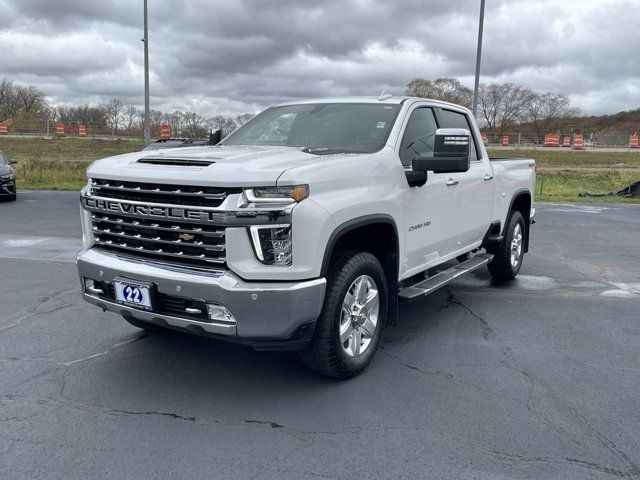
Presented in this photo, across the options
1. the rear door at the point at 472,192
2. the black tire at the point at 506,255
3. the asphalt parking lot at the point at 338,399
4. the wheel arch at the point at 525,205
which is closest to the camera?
the asphalt parking lot at the point at 338,399

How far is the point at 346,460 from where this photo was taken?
3039 mm

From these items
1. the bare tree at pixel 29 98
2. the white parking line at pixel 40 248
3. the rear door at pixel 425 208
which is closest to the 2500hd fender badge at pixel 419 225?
the rear door at pixel 425 208

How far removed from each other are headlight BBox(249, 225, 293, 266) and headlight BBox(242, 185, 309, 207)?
139mm

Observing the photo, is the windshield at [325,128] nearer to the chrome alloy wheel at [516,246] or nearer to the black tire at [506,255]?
the black tire at [506,255]

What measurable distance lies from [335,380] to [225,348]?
107cm

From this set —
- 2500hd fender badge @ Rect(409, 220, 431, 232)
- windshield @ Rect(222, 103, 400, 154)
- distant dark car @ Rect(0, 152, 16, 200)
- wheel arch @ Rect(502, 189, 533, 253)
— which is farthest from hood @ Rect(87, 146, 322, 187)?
distant dark car @ Rect(0, 152, 16, 200)

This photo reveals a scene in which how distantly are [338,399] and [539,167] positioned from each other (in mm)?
30266

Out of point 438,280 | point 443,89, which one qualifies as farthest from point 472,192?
point 443,89

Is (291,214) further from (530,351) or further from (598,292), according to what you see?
(598,292)

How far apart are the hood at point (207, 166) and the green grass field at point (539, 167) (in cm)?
1545

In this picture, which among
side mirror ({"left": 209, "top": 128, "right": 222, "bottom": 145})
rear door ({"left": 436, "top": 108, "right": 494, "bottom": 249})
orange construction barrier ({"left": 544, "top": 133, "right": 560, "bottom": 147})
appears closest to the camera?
rear door ({"left": 436, "top": 108, "right": 494, "bottom": 249})

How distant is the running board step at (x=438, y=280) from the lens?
4.58 metres

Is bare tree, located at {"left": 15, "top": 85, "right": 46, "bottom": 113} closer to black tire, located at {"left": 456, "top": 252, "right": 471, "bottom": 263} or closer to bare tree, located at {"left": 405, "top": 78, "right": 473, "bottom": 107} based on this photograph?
bare tree, located at {"left": 405, "top": 78, "right": 473, "bottom": 107}

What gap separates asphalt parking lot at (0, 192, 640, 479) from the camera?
9.93 ft
